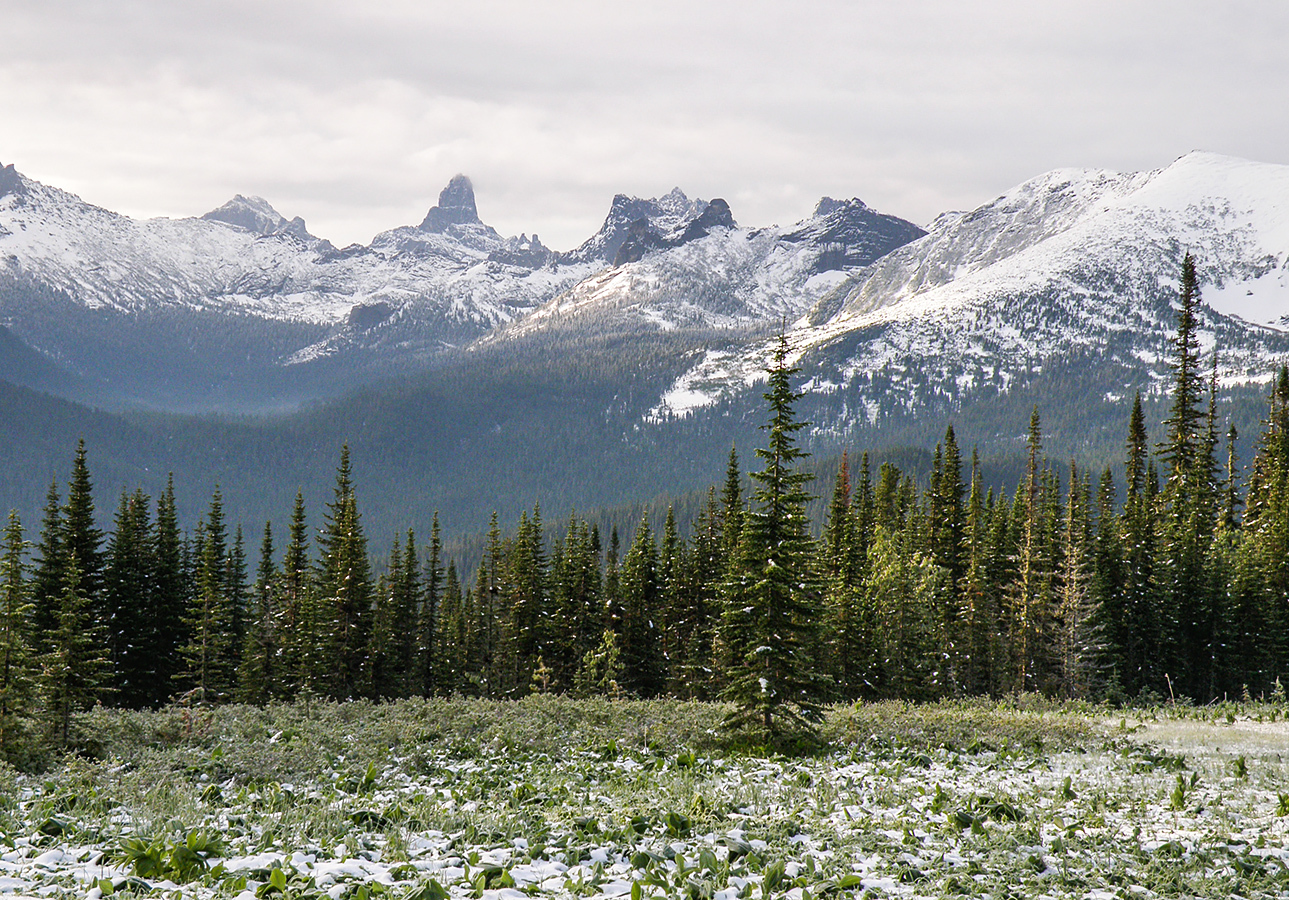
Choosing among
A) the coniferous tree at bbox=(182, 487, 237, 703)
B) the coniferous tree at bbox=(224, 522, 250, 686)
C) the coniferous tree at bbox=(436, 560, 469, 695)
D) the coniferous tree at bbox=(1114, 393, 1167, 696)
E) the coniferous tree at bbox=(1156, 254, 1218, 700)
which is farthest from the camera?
the coniferous tree at bbox=(436, 560, 469, 695)

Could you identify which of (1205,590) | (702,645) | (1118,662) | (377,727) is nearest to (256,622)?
(702,645)

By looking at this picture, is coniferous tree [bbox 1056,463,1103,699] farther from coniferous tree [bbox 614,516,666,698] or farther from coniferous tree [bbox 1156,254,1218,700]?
coniferous tree [bbox 614,516,666,698]

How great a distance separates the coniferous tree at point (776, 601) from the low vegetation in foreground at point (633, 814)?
1319mm

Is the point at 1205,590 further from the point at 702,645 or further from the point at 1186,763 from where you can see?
the point at 1186,763

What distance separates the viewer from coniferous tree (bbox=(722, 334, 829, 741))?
21.5m

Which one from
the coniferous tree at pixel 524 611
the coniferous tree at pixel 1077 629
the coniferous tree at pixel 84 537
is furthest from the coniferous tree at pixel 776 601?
the coniferous tree at pixel 84 537

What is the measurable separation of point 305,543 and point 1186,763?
54479mm

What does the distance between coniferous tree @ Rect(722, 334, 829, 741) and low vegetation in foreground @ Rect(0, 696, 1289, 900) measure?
1319 mm

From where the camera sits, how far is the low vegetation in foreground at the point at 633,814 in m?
9.61

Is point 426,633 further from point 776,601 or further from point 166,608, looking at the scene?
point 776,601

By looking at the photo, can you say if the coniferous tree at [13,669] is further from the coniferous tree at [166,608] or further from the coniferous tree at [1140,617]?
the coniferous tree at [1140,617]

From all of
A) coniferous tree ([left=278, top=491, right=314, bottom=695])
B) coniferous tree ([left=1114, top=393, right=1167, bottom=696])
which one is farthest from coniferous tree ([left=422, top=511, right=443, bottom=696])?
coniferous tree ([left=1114, top=393, right=1167, bottom=696])

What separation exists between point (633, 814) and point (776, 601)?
11437 millimetres

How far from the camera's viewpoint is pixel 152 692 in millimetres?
52156
